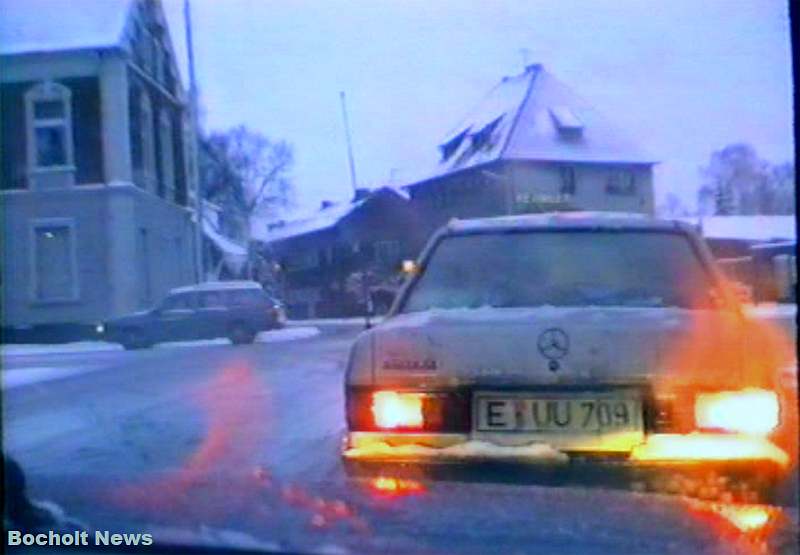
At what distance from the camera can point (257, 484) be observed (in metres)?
2.81

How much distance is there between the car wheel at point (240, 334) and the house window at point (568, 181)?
3.66ft

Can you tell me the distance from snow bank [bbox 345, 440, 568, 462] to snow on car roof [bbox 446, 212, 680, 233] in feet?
2.56

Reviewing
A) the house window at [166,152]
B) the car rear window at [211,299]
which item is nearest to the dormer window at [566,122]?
the car rear window at [211,299]

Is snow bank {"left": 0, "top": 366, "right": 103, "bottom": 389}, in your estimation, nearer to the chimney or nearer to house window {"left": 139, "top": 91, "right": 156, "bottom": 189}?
house window {"left": 139, "top": 91, "right": 156, "bottom": 189}

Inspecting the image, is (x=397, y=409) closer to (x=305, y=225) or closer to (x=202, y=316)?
(x=305, y=225)

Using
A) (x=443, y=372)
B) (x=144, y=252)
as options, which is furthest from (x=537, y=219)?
(x=144, y=252)

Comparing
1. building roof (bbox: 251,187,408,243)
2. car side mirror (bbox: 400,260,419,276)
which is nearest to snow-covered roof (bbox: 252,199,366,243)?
building roof (bbox: 251,187,408,243)

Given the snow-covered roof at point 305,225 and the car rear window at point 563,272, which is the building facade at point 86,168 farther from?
the car rear window at point 563,272

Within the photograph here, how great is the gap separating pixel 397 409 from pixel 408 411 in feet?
0.11

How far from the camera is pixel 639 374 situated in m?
3.10

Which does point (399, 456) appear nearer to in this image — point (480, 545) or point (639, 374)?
point (639, 374)

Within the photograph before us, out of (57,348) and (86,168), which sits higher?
(86,168)

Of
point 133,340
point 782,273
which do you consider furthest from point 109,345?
point 782,273

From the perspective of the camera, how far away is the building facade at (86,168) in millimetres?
3678
